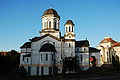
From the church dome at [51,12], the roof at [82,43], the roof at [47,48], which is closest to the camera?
the roof at [47,48]

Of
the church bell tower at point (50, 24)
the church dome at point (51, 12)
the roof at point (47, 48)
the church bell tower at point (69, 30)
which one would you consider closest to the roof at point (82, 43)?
the church bell tower at point (69, 30)

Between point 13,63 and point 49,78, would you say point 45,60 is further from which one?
point 13,63

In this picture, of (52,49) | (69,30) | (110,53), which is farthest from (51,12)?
(110,53)

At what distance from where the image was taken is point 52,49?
44906 mm

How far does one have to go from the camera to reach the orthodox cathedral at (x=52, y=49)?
44.5m

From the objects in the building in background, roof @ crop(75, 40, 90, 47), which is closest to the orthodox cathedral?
roof @ crop(75, 40, 90, 47)

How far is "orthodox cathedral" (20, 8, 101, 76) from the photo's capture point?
44469mm

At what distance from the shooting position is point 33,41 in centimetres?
4725

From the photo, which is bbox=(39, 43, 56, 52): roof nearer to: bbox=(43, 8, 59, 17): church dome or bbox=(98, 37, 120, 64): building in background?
bbox=(43, 8, 59, 17): church dome

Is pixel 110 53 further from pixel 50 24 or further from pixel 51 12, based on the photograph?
pixel 51 12

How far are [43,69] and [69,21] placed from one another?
14.9 meters

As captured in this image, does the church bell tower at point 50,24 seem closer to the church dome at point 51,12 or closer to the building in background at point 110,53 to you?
the church dome at point 51,12

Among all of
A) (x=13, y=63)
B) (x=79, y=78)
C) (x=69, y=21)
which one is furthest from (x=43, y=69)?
(x=13, y=63)

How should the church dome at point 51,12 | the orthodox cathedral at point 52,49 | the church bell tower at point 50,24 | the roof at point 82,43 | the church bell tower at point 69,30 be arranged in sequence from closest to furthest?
the orthodox cathedral at point 52,49
the church bell tower at point 69,30
the church bell tower at point 50,24
the church dome at point 51,12
the roof at point 82,43
